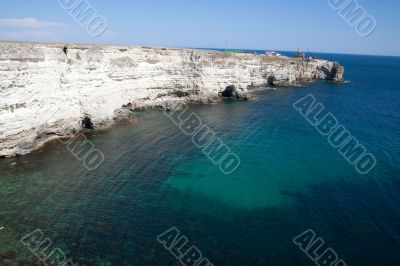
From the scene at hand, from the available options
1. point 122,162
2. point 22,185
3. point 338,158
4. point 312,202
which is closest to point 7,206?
point 22,185

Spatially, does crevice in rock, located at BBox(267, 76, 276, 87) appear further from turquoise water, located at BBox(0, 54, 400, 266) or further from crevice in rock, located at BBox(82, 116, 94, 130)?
crevice in rock, located at BBox(82, 116, 94, 130)

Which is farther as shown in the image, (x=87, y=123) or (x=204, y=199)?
(x=87, y=123)

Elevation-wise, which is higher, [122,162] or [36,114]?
[36,114]

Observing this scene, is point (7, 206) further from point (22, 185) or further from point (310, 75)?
point (310, 75)

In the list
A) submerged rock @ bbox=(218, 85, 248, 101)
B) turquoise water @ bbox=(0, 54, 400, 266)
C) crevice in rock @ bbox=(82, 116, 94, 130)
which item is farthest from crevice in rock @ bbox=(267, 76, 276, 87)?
crevice in rock @ bbox=(82, 116, 94, 130)

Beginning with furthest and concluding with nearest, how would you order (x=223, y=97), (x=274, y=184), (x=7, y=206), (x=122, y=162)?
(x=223, y=97) < (x=122, y=162) < (x=274, y=184) < (x=7, y=206)

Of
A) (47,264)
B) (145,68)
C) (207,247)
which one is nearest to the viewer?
(47,264)

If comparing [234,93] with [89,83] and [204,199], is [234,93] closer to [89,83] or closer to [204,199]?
[89,83]

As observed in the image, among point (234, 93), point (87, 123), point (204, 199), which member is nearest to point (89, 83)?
point (87, 123)
